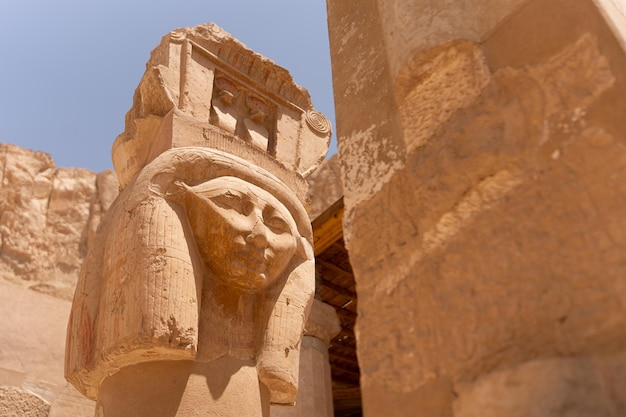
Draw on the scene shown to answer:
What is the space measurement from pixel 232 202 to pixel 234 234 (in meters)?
0.18

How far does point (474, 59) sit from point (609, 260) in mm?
549

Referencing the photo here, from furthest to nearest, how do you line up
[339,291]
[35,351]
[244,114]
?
[339,291], [35,351], [244,114]

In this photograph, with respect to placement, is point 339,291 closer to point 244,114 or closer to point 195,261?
point 244,114

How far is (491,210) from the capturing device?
109cm

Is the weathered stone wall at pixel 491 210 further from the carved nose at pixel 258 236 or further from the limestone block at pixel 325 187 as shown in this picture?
the limestone block at pixel 325 187

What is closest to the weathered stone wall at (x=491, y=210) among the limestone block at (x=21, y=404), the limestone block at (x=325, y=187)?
the limestone block at (x=21, y=404)

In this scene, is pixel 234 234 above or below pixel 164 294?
above

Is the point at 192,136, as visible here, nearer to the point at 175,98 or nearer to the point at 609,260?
the point at 175,98

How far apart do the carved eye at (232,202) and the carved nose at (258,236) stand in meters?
0.12

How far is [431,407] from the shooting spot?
1.05m

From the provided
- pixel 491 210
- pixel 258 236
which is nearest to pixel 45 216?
pixel 258 236

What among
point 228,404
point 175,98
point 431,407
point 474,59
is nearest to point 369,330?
point 431,407

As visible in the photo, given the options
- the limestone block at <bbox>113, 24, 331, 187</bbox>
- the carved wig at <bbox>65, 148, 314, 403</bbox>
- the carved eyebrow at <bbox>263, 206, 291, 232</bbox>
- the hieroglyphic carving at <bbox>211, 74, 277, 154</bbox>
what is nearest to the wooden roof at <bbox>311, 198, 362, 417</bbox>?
the limestone block at <bbox>113, 24, 331, 187</bbox>

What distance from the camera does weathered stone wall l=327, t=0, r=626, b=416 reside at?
908 millimetres
